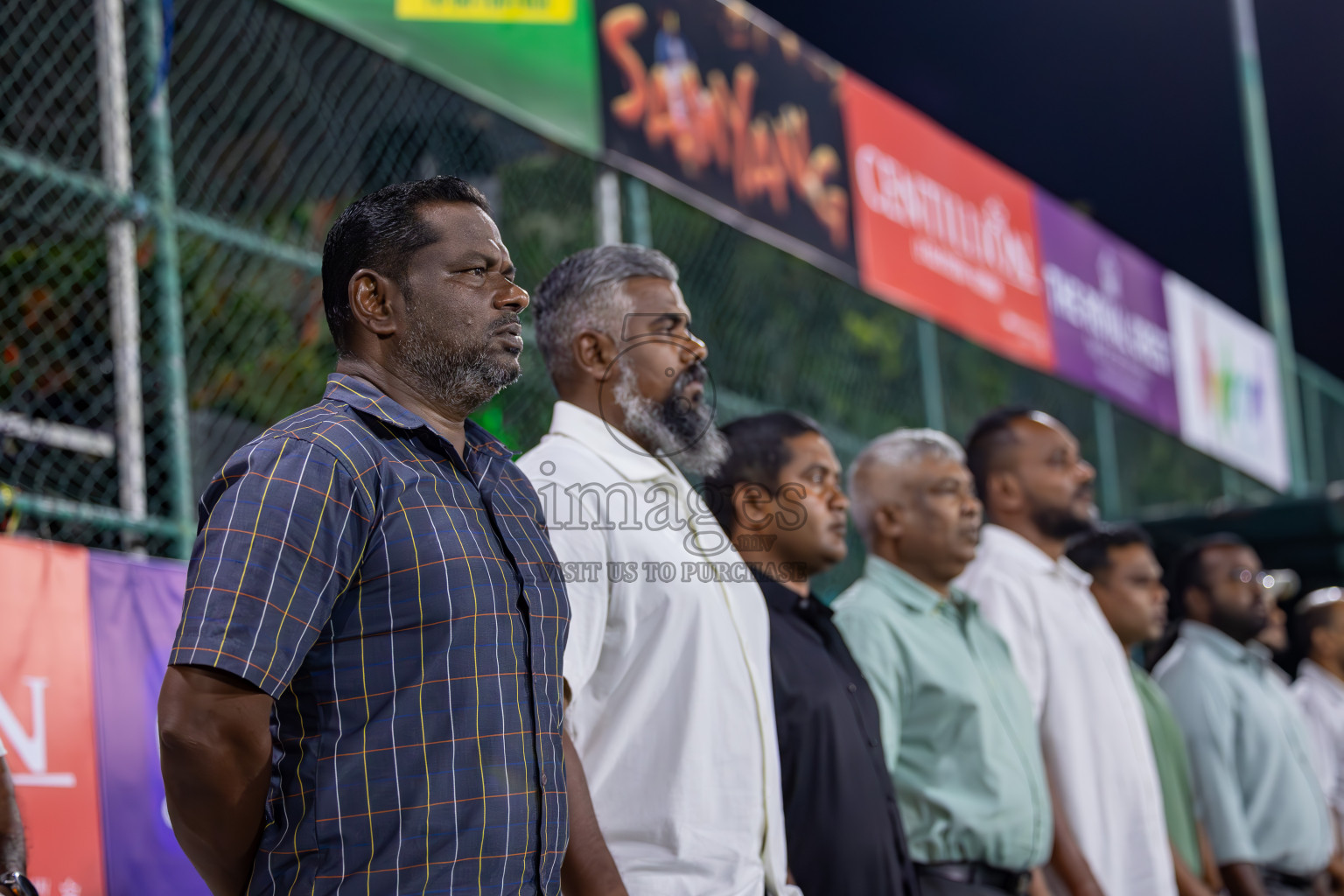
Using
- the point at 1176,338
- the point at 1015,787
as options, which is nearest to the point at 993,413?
the point at 1015,787

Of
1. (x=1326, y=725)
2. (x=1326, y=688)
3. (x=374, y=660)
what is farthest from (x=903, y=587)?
(x=1326, y=688)

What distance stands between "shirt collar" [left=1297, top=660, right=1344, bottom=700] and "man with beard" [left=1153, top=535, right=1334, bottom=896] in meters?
1.28

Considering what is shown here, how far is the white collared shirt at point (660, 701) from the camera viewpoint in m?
2.71

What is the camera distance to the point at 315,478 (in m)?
1.96

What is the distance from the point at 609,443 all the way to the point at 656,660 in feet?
1.66

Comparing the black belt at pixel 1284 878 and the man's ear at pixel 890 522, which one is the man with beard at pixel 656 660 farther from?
the black belt at pixel 1284 878

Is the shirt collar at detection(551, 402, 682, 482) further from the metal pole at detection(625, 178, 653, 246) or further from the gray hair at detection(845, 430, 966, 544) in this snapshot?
the metal pole at detection(625, 178, 653, 246)

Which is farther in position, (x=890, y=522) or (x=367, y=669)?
(x=890, y=522)

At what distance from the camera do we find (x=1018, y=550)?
4875mm

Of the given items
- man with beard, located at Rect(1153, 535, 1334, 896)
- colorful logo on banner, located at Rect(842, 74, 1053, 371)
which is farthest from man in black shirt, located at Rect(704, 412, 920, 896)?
colorful logo on banner, located at Rect(842, 74, 1053, 371)

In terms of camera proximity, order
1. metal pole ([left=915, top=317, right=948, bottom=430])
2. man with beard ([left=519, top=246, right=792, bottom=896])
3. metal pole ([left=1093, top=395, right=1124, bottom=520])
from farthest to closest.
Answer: metal pole ([left=1093, top=395, right=1124, bottom=520]) < metal pole ([left=915, top=317, right=948, bottom=430]) < man with beard ([left=519, top=246, right=792, bottom=896])

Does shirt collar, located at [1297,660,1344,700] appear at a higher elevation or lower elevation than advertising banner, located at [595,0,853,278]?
lower

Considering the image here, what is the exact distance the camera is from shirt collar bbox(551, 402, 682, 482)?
302 cm

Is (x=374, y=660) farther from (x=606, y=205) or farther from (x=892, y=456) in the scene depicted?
(x=606, y=205)
